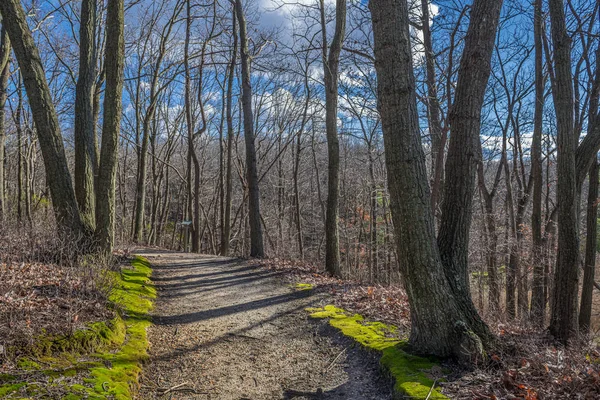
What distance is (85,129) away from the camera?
757 cm

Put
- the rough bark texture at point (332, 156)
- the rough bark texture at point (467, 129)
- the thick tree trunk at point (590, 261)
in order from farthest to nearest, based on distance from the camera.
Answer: the rough bark texture at point (332, 156)
the thick tree trunk at point (590, 261)
the rough bark texture at point (467, 129)

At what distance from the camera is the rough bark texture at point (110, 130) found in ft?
22.4

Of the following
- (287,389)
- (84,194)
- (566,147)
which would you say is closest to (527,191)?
(566,147)

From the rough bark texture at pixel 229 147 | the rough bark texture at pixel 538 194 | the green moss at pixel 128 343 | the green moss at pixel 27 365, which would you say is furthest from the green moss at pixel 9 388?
the rough bark texture at pixel 229 147

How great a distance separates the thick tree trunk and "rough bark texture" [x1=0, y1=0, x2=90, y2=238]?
1074cm

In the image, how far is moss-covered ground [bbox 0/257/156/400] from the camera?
2680 mm

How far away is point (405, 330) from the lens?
5.02 m

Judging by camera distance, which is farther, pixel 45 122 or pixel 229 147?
pixel 229 147

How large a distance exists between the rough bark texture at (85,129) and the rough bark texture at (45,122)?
398 millimetres

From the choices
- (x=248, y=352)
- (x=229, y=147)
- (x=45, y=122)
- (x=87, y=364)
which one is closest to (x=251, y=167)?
(x=229, y=147)

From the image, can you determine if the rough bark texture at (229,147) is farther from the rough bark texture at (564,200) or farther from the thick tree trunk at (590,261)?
the thick tree trunk at (590,261)

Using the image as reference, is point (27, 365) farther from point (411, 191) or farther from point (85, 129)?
point (85, 129)

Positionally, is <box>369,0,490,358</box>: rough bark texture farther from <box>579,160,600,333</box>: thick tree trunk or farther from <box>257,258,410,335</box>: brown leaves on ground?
<box>579,160,600,333</box>: thick tree trunk

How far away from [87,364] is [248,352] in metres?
1.88
